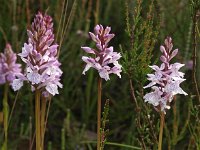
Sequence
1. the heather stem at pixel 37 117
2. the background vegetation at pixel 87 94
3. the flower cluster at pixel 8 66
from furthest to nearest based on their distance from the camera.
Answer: the background vegetation at pixel 87 94 < the flower cluster at pixel 8 66 < the heather stem at pixel 37 117

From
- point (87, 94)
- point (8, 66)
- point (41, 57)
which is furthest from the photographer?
point (87, 94)

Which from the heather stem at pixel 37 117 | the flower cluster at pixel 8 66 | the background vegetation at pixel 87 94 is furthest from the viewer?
the background vegetation at pixel 87 94

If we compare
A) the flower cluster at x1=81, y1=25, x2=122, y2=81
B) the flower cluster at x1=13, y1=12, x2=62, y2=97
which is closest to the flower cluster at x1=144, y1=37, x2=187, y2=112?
the flower cluster at x1=81, y1=25, x2=122, y2=81

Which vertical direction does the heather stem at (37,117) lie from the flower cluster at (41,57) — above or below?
below

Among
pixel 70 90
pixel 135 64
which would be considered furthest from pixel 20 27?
pixel 135 64

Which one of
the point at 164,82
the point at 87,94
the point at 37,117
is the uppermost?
the point at 87,94

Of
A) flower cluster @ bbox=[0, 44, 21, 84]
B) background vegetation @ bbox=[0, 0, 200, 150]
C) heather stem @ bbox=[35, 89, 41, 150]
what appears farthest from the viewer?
A: background vegetation @ bbox=[0, 0, 200, 150]

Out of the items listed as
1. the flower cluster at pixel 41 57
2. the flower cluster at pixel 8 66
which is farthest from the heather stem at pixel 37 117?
the flower cluster at pixel 8 66

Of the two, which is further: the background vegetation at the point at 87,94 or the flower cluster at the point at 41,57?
the background vegetation at the point at 87,94

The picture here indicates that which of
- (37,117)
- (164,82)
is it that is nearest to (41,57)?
(37,117)

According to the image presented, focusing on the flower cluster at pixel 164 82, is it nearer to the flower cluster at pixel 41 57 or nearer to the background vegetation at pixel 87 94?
the flower cluster at pixel 41 57

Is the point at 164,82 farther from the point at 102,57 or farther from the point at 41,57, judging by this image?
the point at 41,57

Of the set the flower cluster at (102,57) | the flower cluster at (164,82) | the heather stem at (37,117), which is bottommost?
the heather stem at (37,117)

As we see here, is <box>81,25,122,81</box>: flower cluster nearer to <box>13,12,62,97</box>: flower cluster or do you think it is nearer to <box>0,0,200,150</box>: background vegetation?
<box>13,12,62,97</box>: flower cluster
